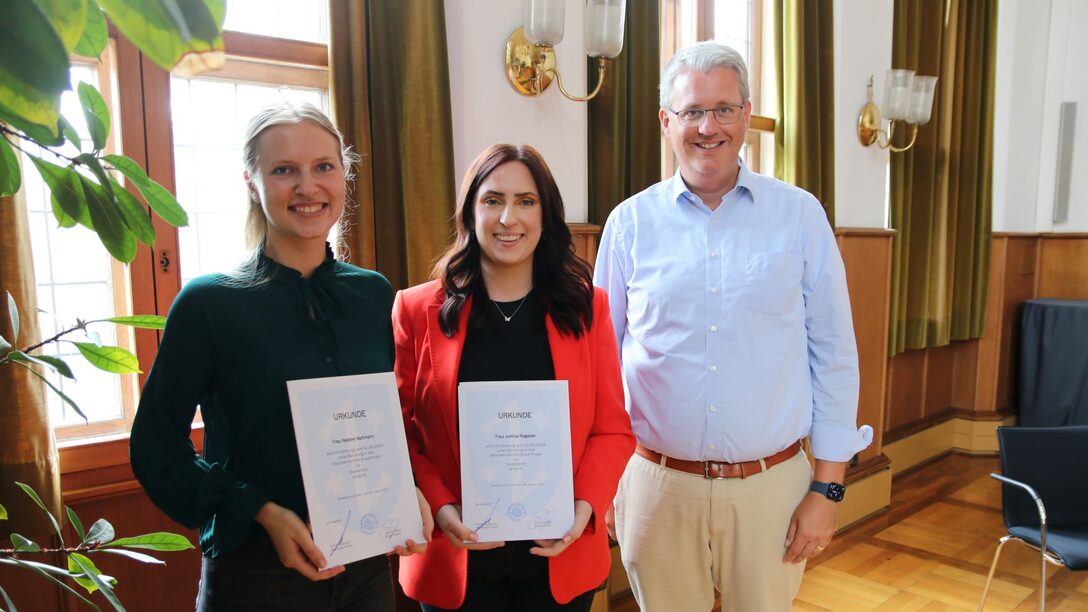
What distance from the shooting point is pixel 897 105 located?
3.94 metres

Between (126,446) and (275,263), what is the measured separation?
1074 mm

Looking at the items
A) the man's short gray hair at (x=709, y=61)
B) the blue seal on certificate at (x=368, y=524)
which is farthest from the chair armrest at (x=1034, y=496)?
the blue seal on certificate at (x=368, y=524)

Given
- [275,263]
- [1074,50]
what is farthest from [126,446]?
[1074,50]

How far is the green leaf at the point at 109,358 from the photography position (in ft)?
2.13

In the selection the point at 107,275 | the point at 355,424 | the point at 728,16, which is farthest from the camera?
the point at 728,16

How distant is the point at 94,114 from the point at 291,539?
69cm

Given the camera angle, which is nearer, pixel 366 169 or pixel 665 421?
pixel 665 421

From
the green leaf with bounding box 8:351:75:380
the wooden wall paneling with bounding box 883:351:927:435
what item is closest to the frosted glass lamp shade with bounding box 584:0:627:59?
the green leaf with bounding box 8:351:75:380

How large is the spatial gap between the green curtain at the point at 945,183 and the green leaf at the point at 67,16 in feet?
14.9

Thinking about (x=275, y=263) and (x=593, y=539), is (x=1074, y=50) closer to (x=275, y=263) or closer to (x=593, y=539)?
(x=593, y=539)

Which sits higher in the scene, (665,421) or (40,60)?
(40,60)

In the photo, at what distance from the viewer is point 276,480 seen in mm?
1104

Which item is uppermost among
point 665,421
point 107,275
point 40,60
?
point 40,60

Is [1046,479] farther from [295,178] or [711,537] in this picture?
[295,178]
